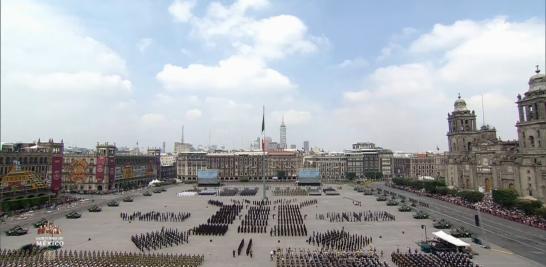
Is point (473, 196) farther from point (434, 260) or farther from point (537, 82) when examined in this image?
point (434, 260)

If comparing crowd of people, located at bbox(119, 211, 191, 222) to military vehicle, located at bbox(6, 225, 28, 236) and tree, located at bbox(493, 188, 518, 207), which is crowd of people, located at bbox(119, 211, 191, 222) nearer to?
military vehicle, located at bbox(6, 225, 28, 236)

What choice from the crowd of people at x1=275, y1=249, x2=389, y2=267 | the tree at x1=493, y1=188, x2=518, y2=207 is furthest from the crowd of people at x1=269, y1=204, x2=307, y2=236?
the tree at x1=493, y1=188, x2=518, y2=207

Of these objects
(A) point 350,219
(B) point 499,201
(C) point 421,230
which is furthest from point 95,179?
(B) point 499,201

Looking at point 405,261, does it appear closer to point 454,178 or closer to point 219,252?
point 219,252

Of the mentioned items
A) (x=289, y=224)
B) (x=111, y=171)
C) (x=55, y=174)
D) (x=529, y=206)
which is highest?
(x=111, y=171)

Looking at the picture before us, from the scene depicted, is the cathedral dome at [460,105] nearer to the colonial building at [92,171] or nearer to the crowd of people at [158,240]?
the crowd of people at [158,240]

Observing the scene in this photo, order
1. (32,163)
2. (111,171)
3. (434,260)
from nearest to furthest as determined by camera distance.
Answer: (434,260) < (32,163) < (111,171)

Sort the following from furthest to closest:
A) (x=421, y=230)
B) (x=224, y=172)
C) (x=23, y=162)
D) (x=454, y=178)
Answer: (x=224, y=172), (x=454, y=178), (x=23, y=162), (x=421, y=230)

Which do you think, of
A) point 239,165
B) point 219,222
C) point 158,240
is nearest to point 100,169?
point 219,222
